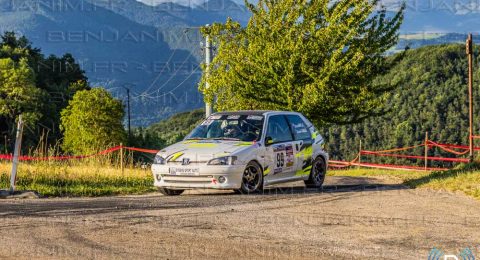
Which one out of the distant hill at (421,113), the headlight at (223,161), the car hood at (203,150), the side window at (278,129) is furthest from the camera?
the distant hill at (421,113)

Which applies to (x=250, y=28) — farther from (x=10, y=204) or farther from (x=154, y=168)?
(x=10, y=204)

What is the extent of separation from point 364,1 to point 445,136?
9312 centimetres

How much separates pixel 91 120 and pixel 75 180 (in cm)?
7701

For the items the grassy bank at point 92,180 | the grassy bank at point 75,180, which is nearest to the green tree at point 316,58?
the grassy bank at point 92,180

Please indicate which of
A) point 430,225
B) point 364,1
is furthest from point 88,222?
point 364,1

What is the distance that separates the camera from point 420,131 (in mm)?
121312

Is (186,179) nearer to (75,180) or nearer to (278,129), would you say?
(278,129)

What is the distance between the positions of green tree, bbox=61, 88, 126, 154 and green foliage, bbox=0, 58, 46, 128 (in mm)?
7331

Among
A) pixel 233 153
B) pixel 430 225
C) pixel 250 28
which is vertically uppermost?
pixel 250 28

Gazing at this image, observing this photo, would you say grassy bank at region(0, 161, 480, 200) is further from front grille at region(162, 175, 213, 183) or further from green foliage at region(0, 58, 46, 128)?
green foliage at region(0, 58, 46, 128)

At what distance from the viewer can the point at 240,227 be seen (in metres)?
9.14

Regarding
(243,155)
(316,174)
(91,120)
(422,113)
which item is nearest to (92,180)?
(243,155)

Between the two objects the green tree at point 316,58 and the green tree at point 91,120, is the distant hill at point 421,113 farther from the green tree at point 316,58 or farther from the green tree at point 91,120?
the green tree at point 316,58

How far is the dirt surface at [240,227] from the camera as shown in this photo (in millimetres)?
7363
